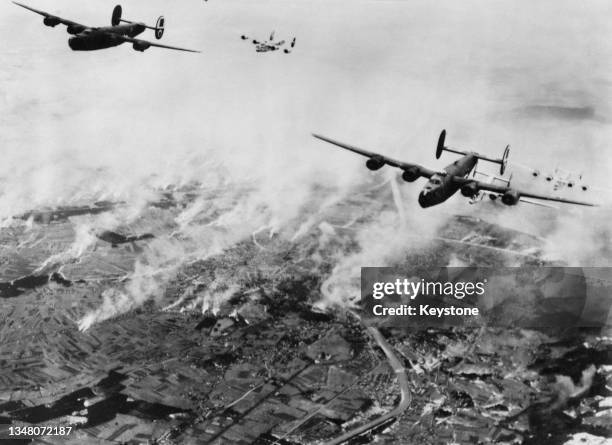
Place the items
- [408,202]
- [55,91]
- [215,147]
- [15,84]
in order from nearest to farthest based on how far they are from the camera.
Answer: [15,84]
[55,91]
[408,202]
[215,147]

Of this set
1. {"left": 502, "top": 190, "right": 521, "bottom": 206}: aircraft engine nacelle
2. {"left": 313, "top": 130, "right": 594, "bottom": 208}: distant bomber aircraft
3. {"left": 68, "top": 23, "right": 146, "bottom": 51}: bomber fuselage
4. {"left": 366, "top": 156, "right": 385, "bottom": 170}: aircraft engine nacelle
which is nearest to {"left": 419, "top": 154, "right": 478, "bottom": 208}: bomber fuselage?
{"left": 313, "top": 130, "right": 594, "bottom": 208}: distant bomber aircraft

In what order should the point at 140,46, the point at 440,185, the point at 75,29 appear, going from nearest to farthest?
the point at 440,185 < the point at 140,46 < the point at 75,29

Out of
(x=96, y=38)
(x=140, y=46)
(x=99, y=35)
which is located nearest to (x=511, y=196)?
(x=140, y=46)

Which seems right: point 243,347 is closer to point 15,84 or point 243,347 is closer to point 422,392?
point 422,392

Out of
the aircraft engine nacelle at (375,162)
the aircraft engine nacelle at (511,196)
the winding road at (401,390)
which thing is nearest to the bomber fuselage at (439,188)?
the aircraft engine nacelle at (375,162)

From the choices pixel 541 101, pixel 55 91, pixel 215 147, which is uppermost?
pixel 541 101

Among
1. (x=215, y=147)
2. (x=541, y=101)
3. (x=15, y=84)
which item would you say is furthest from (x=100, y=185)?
(x=541, y=101)

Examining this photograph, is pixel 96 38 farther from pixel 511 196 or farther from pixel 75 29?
pixel 511 196

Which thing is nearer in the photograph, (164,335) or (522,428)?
(522,428)

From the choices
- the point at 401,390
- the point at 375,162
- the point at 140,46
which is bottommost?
the point at 401,390

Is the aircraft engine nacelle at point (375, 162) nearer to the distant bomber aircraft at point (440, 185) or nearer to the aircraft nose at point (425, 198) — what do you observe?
the distant bomber aircraft at point (440, 185)

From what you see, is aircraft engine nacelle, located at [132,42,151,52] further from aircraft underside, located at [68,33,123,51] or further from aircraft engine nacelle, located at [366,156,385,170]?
aircraft engine nacelle, located at [366,156,385,170]
